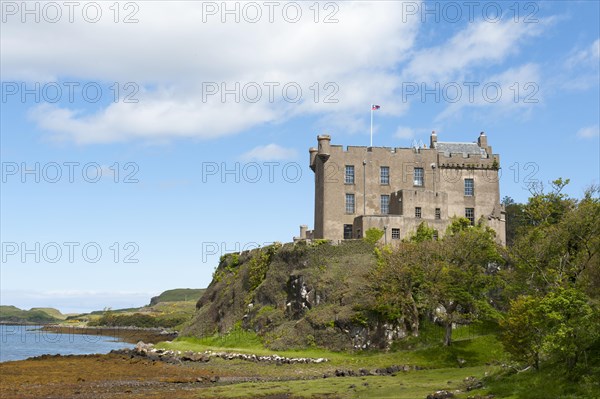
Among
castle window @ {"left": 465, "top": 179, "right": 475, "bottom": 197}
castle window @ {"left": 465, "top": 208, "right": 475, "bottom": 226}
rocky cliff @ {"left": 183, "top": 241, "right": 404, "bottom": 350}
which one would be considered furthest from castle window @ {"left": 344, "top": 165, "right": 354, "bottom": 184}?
castle window @ {"left": 465, "top": 208, "right": 475, "bottom": 226}

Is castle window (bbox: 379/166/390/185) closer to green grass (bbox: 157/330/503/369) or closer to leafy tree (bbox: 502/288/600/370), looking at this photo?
green grass (bbox: 157/330/503/369)

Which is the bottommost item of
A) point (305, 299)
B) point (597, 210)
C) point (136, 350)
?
point (136, 350)

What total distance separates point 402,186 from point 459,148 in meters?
9.06

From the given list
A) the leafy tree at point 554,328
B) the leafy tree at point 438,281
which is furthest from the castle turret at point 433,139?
the leafy tree at point 554,328

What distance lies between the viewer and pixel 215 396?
3828 centimetres

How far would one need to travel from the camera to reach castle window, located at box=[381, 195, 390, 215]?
76375mm

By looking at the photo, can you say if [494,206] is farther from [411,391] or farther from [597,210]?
[411,391]

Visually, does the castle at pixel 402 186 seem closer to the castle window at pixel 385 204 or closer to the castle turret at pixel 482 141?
the castle window at pixel 385 204

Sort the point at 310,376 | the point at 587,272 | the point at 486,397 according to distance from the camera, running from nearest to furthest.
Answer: the point at 486,397 < the point at 587,272 < the point at 310,376

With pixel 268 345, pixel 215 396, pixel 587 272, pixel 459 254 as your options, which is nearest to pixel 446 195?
pixel 459 254

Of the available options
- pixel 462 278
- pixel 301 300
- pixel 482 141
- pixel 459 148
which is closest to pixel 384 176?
pixel 459 148

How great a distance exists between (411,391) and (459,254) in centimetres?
2246

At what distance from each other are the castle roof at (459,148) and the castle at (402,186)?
224 millimetres

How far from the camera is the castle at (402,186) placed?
7481cm
